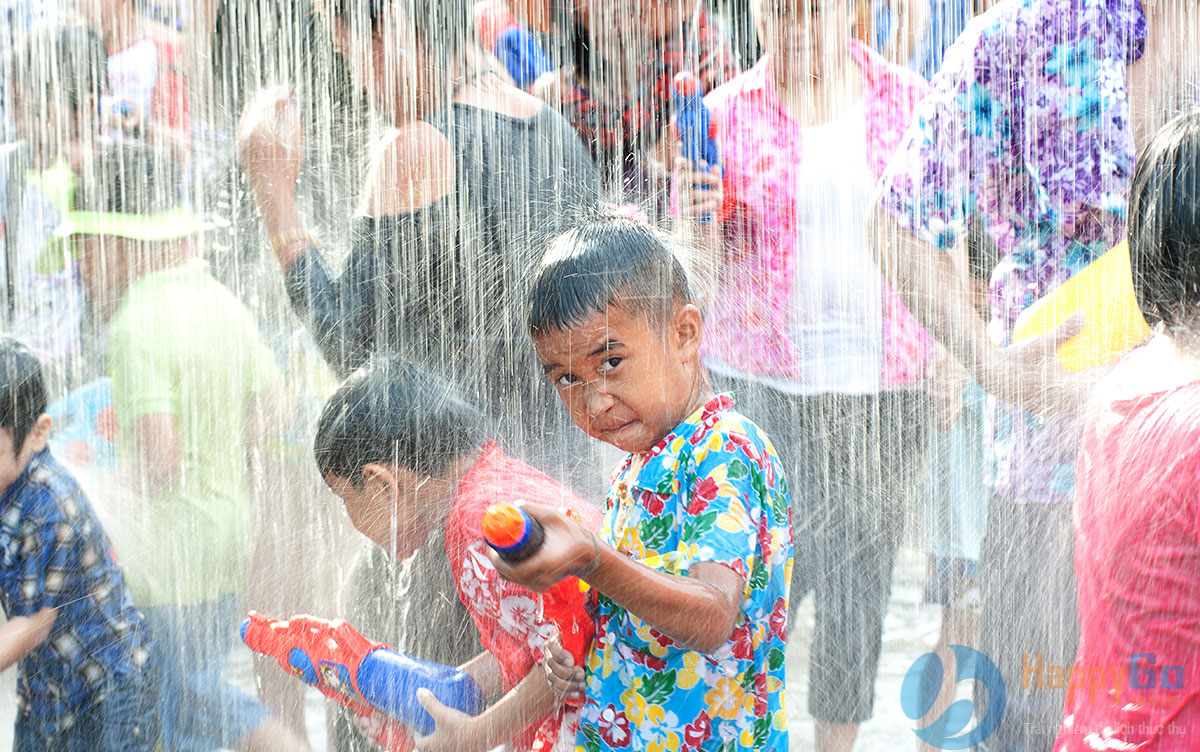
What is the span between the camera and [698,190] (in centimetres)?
286

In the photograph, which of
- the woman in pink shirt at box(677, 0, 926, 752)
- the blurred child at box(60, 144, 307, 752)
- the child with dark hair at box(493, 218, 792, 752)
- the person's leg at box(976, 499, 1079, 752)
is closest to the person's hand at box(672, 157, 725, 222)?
the woman in pink shirt at box(677, 0, 926, 752)

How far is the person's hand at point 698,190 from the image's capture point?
2842 millimetres

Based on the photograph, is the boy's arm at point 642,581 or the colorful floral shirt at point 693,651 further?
the colorful floral shirt at point 693,651

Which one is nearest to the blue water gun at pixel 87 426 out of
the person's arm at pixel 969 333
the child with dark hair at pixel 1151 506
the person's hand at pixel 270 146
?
the person's hand at pixel 270 146

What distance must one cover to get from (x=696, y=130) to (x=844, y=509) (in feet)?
3.21

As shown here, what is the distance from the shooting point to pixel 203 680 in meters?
2.99

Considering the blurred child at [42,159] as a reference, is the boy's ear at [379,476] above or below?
below

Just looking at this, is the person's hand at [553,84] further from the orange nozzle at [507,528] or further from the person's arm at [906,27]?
the orange nozzle at [507,528]

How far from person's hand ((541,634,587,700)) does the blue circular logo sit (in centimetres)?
131

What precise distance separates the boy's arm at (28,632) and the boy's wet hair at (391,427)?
0.68 m

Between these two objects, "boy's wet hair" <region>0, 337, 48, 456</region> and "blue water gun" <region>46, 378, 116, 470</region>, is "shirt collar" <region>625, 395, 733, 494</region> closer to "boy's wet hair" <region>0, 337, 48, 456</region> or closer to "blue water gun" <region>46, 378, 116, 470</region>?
"boy's wet hair" <region>0, 337, 48, 456</region>

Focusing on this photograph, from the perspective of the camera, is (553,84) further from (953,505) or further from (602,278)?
(602,278)

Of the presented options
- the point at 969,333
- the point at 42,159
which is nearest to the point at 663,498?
the point at 969,333

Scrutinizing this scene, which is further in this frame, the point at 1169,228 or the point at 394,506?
the point at 394,506
